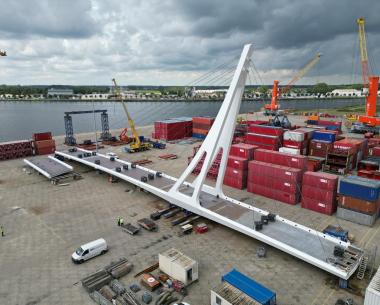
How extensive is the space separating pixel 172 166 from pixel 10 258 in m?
27.7

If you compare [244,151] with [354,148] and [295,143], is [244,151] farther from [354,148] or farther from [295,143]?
[354,148]

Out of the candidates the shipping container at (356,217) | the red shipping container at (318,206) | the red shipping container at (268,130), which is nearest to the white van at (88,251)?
the red shipping container at (318,206)

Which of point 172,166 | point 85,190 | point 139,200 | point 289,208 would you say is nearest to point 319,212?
point 289,208

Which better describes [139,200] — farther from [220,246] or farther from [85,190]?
[220,246]

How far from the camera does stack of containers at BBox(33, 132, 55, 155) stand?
53156mm

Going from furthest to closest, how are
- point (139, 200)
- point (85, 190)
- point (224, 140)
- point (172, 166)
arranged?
point (172, 166) → point (85, 190) → point (139, 200) → point (224, 140)

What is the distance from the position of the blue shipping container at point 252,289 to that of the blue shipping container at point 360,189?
1593 centimetres

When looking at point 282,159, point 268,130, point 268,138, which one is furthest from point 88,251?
point 268,130

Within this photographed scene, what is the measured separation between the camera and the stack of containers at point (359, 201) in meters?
25.9

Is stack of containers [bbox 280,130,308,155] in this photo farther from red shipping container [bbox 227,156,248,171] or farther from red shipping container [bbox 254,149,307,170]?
red shipping container [bbox 227,156,248,171]

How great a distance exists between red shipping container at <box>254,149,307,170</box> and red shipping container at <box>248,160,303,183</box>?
1.78 meters

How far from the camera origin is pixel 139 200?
32250 millimetres

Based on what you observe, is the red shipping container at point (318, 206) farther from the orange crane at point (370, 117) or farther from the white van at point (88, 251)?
the orange crane at point (370, 117)

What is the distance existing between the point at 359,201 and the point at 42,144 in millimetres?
52619
